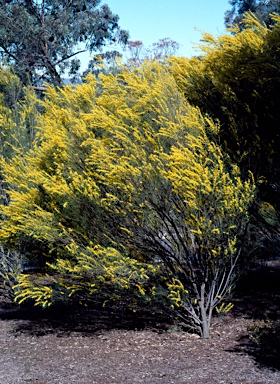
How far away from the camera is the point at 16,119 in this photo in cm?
984

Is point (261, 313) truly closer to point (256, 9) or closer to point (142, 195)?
point (142, 195)

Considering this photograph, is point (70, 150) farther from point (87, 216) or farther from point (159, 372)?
point (159, 372)

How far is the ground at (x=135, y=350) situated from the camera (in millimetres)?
5703

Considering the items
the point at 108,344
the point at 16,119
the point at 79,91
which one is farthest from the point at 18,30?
the point at 108,344

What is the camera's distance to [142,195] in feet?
20.3

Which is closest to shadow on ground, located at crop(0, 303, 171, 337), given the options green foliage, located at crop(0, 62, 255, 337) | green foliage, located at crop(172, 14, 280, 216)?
green foliage, located at crop(0, 62, 255, 337)

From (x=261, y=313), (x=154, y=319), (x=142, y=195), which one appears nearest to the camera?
(x=142, y=195)

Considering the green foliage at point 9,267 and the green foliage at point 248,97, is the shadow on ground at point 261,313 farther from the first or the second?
the green foliage at point 9,267

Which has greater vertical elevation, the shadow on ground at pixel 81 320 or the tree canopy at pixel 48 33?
the tree canopy at pixel 48 33

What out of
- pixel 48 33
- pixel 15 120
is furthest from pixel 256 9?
pixel 15 120

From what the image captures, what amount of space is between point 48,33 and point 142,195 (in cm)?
1565

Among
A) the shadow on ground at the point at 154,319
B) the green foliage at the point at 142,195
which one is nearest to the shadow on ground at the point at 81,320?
the shadow on ground at the point at 154,319

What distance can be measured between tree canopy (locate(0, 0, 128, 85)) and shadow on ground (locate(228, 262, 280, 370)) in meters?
11.5

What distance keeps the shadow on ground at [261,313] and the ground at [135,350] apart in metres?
0.01
